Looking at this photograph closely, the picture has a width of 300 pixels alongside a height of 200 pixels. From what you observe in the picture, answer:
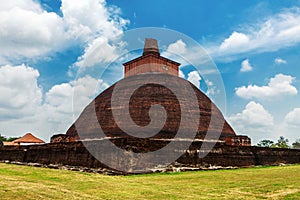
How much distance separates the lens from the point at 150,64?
2167cm

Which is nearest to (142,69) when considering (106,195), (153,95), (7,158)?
(153,95)

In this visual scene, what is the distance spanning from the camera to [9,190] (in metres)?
7.04

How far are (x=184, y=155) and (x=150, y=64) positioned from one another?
8445 mm

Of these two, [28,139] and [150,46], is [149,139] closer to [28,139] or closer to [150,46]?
[150,46]

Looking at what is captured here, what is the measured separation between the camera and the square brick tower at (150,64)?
21.8 m

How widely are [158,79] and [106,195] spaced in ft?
44.5

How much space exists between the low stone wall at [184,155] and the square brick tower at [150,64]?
7681mm

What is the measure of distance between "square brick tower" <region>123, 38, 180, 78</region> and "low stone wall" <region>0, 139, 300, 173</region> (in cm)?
768

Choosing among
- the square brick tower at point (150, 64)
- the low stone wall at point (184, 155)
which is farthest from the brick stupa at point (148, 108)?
the low stone wall at point (184, 155)

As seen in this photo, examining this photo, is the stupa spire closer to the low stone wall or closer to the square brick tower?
the square brick tower

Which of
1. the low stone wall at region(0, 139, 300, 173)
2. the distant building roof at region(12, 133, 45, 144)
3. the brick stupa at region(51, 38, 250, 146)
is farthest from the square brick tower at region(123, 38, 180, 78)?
the distant building roof at region(12, 133, 45, 144)

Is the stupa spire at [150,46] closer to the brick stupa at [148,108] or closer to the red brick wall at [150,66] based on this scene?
the brick stupa at [148,108]

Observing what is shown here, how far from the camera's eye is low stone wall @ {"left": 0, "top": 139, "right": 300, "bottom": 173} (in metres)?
14.9

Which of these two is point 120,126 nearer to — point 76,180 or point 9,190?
point 76,180
